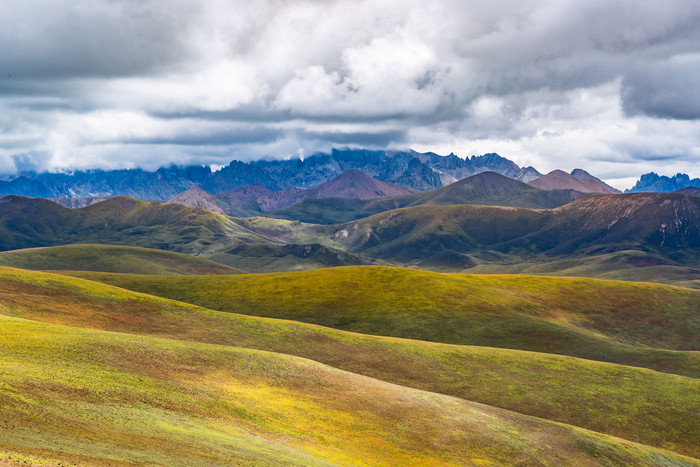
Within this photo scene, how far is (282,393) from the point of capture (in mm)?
68938

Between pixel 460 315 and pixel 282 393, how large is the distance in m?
105

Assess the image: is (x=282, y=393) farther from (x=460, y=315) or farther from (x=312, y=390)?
(x=460, y=315)

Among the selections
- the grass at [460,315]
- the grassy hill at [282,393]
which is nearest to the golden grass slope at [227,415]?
the grassy hill at [282,393]

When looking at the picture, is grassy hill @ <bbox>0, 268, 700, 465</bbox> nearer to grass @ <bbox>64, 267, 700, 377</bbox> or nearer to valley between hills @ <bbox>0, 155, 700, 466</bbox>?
valley between hills @ <bbox>0, 155, 700, 466</bbox>

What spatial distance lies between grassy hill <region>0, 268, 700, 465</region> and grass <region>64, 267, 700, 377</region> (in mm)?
30204

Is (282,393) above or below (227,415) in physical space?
below

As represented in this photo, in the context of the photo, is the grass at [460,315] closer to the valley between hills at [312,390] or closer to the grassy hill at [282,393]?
the valley between hills at [312,390]

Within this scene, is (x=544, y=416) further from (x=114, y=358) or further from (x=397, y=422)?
(x=114, y=358)

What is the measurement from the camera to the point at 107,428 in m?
40.8

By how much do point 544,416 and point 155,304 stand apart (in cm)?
8304

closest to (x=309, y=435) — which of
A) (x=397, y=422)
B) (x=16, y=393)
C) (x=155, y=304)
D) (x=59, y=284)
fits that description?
(x=397, y=422)

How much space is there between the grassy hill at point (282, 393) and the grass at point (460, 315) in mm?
30204

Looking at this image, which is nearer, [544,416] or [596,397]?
[544,416]

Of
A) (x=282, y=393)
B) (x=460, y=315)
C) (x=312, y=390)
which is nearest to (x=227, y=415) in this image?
(x=282, y=393)
